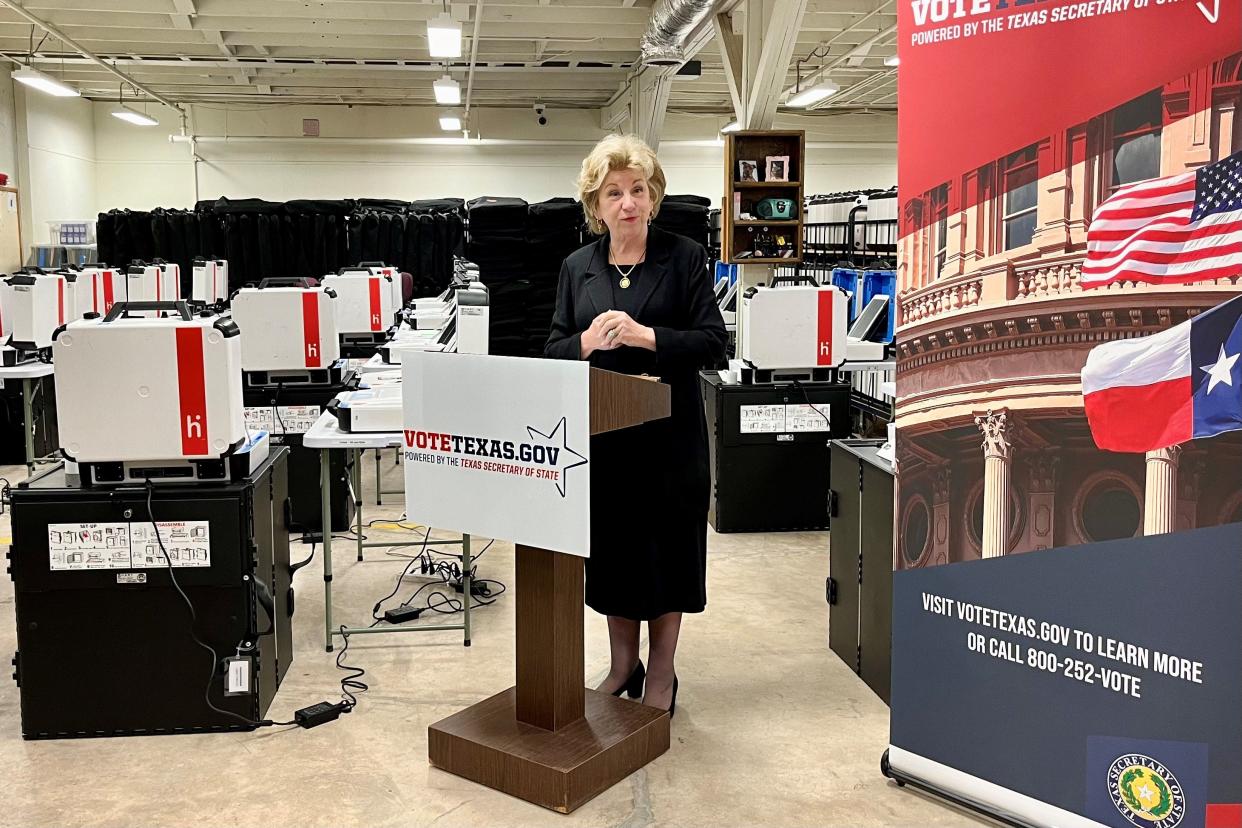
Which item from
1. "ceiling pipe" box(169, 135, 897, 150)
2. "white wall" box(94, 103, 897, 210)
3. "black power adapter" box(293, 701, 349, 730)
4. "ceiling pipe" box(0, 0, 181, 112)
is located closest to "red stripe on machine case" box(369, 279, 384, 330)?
"black power adapter" box(293, 701, 349, 730)

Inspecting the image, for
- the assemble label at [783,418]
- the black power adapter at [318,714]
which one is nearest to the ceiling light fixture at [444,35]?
the assemble label at [783,418]

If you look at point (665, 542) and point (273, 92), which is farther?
point (273, 92)

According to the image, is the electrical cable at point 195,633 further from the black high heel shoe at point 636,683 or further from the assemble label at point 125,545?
the black high heel shoe at point 636,683

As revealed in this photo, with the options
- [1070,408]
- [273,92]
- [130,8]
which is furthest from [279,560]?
[273,92]

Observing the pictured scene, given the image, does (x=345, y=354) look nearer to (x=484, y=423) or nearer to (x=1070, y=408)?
(x=484, y=423)

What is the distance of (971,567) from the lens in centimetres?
261

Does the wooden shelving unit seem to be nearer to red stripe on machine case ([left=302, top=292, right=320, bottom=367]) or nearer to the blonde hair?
red stripe on machine case ([left=302, top=292, right=320, bottom=367])

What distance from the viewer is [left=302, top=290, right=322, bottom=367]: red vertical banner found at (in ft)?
17.5

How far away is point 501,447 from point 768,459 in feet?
10.5

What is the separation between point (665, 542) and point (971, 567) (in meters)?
0.90

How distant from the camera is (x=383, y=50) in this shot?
42.0 ft

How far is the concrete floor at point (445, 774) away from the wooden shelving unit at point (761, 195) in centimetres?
359

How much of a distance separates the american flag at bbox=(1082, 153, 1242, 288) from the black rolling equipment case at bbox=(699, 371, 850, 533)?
3.26m

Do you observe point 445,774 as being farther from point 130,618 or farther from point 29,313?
point 29,313
